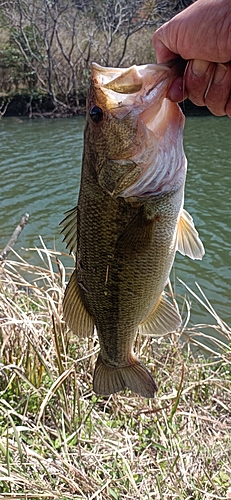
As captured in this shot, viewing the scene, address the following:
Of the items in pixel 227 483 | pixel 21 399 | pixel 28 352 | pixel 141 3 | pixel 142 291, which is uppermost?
pixel 141 3

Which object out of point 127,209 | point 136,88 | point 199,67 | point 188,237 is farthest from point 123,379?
point 199,67

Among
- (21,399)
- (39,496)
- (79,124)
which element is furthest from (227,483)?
(79,124)

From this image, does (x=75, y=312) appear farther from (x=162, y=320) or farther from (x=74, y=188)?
(x=74, y=188)

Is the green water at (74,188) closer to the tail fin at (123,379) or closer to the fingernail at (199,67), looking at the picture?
the tail fin at (123,379)

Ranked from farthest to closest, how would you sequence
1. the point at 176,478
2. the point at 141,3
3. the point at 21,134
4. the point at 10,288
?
the point at 141,3 < the point at 21,134 < the point at 10,288 < the point at 176,478

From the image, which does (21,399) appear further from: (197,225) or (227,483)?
(197,225)

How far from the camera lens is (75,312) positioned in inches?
86.7

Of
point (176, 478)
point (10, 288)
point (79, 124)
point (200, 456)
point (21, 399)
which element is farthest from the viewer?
point (79, 124)

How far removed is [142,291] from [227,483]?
68.5 inches

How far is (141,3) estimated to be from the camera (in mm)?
26484

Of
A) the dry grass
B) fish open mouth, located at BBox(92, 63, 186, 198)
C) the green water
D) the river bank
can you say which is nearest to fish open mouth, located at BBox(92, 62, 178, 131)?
fish open mouth, located at BBox(92, 63, 186, 198)

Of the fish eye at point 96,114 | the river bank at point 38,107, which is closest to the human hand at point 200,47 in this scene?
the fish eye at point 96,114

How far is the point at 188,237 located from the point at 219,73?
2.43 feet

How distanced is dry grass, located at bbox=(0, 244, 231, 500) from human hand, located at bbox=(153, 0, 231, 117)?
1.94 m
